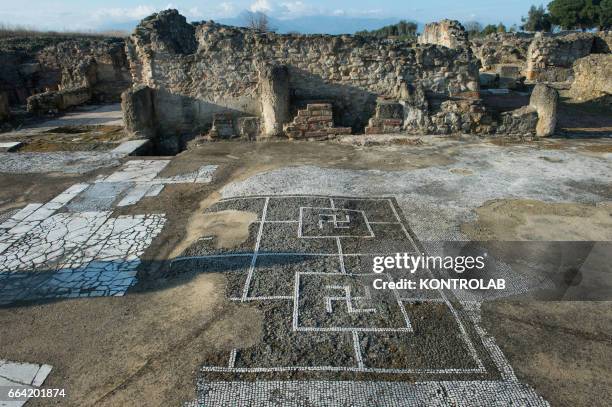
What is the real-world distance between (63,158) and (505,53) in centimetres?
2211

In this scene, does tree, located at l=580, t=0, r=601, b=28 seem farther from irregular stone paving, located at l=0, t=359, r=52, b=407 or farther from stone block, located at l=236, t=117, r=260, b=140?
irregular stone paving, located at l=0, t=359, r=52, b=407

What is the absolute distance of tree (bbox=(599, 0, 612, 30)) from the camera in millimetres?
44094

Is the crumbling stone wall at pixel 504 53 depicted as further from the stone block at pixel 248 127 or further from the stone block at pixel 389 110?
the stone block at pixel 248 127

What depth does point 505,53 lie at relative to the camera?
22.7 m

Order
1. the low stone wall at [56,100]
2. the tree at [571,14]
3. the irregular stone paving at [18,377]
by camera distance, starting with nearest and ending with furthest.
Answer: the irregular stone paving at [18,377], the low stone wall at [56,100], the tree at [571,14]

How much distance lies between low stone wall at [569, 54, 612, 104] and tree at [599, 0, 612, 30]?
127 ft

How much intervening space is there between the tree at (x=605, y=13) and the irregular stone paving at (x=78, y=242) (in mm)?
52971

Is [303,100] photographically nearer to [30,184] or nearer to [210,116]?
[210,116]

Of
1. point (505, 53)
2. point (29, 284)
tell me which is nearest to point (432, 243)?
point (29, 284)

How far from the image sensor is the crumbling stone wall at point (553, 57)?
19125mm

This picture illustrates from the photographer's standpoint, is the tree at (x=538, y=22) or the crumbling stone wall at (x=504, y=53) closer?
the crumbling stone wall at (x=504, y=53)

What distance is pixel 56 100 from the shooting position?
1459 cm

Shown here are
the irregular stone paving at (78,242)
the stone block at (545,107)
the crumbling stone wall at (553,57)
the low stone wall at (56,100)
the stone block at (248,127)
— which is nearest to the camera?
the irregular stone paving at (78,242)

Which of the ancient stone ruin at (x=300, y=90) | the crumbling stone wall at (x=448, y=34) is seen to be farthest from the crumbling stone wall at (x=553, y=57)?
the ancient stone ruin at (x=300, y=90)
